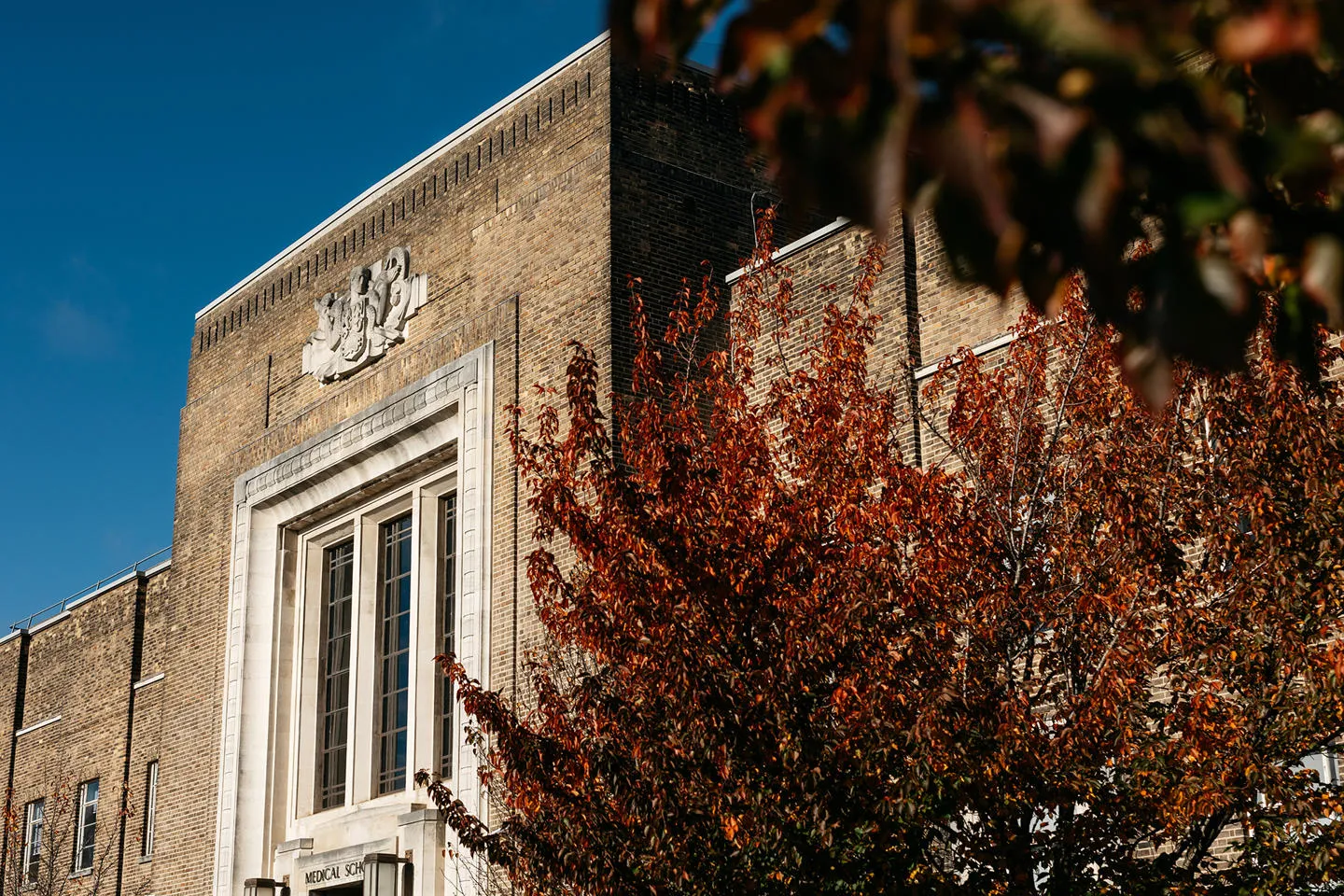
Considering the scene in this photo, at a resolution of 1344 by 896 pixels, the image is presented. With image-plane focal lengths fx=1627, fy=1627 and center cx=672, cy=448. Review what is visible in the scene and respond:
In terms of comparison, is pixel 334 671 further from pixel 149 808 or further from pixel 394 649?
pixel 149 808

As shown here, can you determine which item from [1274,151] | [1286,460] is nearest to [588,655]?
[1286,460]

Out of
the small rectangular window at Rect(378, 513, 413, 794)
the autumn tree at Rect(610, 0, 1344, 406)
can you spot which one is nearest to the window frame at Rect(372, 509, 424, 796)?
the small rectangular window at Rect(378, 513, 413, 794)

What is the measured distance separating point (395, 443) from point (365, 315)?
6.86 feet

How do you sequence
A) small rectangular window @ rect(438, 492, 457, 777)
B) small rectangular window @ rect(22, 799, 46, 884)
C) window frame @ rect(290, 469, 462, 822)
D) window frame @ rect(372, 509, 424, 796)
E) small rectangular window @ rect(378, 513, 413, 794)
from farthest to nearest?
small rectangular window @ rect(22, 799, 46, 884) → small rectangular window @ rect(378, 513, 413, 794) → window frame @ rect(372, 509, 424, 796) → window frame @ rect(290, 469, 462, 822) → small rectangular window @ rect(438, 492, 457, 777)

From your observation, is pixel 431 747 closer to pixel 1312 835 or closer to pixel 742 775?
pixel 742 775

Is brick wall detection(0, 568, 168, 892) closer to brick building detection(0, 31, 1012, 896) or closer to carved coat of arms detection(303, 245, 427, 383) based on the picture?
brick building detection(0, 31, 1012, 896)

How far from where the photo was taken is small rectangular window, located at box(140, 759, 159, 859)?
2888 centimetres

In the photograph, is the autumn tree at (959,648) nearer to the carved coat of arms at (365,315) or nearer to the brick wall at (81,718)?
the carved coat of arms at (365,315)

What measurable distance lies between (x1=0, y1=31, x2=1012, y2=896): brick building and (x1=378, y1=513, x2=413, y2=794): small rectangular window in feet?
0.13

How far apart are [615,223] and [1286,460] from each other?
419 inches

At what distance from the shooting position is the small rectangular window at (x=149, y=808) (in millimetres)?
28875

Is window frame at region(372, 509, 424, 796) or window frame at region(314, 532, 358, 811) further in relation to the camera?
window frame at region(314, 532, 358, 811)

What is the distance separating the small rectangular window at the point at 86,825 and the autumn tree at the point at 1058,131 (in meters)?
30.4

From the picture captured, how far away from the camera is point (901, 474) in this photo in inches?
458
